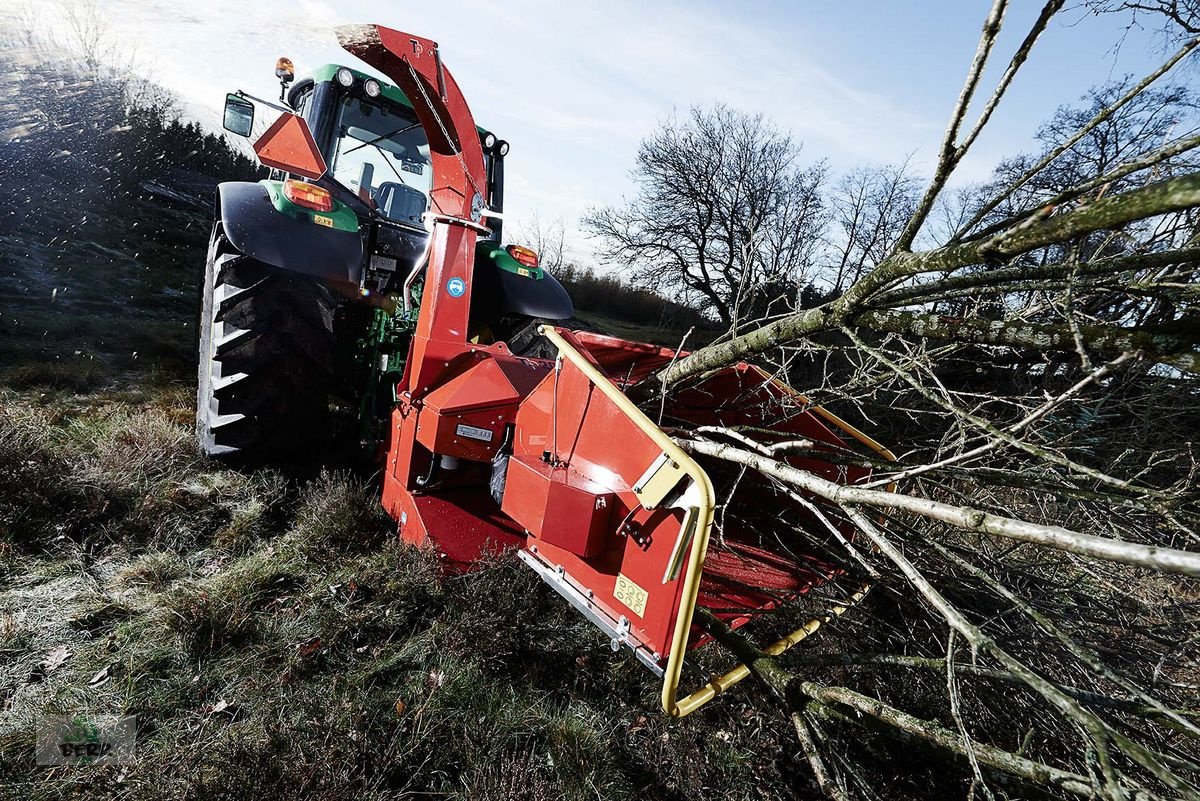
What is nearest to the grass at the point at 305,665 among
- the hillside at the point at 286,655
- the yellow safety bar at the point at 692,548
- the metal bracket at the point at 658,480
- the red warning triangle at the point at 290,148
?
the hillside at the point at 286,655

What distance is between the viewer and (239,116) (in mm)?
3453

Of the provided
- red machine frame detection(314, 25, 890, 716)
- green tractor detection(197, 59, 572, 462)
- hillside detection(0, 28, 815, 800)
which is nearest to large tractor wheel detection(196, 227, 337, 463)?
green tractor detection(197, 59, 572, 462)

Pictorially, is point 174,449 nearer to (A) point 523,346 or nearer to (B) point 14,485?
(B) point 14,485

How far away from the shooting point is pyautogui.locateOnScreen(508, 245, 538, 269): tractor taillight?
392 centimetres

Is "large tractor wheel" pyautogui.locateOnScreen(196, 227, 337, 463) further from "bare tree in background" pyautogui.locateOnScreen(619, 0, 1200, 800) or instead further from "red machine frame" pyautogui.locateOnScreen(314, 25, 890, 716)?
"bare tree in background" pyautogui.locateOnScreen(619, 0, 1200, 800)

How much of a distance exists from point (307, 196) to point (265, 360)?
0.89 meters

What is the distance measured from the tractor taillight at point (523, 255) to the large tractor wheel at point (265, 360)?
1218 millimetres

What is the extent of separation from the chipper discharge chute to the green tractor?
0.07m

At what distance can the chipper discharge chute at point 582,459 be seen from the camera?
1740 mm

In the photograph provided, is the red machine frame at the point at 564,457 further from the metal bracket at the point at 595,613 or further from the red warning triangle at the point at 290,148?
the red warning triangle at the point at 290,148

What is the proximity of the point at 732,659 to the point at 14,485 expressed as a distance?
342cm

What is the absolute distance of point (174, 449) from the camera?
3430mm

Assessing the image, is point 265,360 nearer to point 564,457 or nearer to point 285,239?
point 285,239

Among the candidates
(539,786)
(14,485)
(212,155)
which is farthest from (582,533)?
(212,155)
